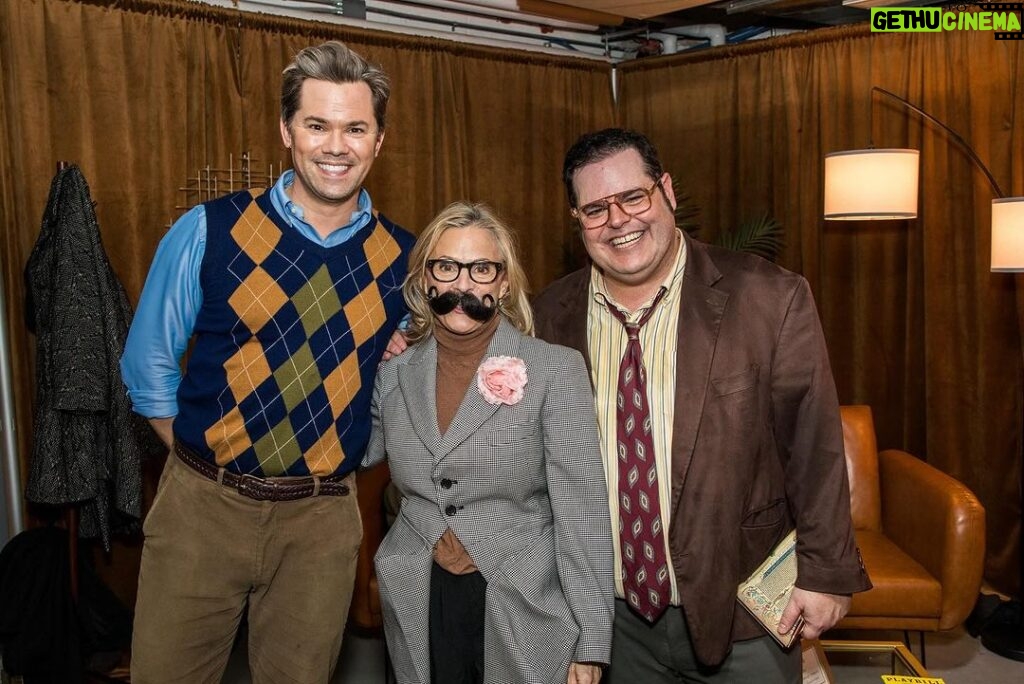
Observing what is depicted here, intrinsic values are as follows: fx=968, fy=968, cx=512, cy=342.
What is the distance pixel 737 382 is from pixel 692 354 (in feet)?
0.35

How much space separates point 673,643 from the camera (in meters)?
2.02

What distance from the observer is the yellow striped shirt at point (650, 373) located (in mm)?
1991

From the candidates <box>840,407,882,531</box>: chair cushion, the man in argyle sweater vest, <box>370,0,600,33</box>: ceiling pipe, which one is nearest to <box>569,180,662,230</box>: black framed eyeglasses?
the man in argyle sweater vest

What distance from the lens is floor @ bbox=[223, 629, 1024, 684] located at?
3.60 metres

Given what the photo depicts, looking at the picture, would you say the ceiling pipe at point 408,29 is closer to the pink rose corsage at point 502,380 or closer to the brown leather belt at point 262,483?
the brown leather belt at point 262,483

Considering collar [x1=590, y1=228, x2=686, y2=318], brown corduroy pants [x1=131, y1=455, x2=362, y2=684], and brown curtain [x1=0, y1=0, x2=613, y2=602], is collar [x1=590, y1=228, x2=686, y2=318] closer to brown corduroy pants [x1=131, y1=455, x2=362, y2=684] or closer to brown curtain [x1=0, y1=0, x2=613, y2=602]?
brown corduroy pants [x1=131, y1=455, x2=362, y2=684]

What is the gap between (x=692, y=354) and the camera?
1983 mm

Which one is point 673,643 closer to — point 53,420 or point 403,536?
point 403,536

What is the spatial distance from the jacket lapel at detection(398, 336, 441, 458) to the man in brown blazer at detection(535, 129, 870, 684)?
347 mm

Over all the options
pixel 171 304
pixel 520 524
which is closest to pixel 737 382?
pixel 520 524

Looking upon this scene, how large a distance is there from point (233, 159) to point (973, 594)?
3.33 m

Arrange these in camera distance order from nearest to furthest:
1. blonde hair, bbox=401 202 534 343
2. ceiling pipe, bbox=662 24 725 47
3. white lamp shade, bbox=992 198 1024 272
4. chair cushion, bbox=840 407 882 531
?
blonde hair, bbox=401 202 534 343, white lamp shade, bbox=992 198 1024 272, chair cushion, bbox=840 407 882 531, ceiling pipe, bbox=662 24 725 47

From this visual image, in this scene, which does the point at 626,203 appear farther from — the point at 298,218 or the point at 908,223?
the point at 908,223

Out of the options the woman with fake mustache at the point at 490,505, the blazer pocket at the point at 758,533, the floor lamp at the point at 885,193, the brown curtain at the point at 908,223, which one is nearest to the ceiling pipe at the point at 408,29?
the brown curtain at the point at 908,223
